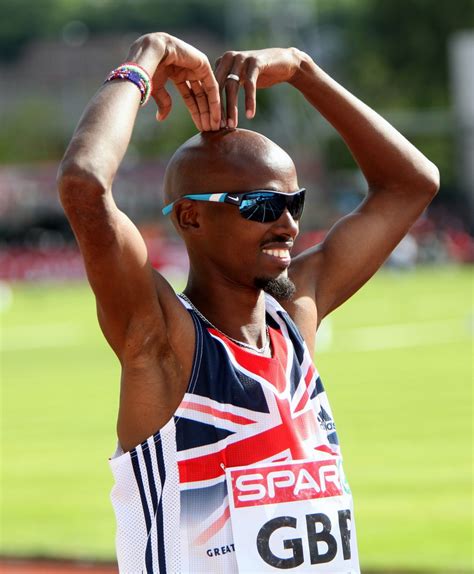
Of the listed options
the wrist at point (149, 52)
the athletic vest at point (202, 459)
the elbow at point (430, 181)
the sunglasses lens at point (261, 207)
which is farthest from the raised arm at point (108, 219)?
the elbow at point (430, 181)

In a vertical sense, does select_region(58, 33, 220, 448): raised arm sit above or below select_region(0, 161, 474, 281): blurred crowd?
below

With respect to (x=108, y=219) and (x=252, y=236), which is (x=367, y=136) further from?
(x=108, y=219)

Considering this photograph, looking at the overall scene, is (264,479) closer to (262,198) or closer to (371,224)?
(262,198)

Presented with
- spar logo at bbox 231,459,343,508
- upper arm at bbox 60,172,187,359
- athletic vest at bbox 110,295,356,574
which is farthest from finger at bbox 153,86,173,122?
spar logo at bbox 231,459,343,508

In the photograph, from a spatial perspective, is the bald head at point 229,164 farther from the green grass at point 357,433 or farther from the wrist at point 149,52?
the green grass at point 357,433

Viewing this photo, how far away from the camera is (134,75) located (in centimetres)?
376

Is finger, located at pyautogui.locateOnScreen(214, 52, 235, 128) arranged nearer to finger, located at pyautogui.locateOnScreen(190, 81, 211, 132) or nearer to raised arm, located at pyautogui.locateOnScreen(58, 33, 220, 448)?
finger, located at pyautogui.locateOnScreen(190, 81, 211, 132)

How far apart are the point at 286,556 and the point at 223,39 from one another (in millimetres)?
110039

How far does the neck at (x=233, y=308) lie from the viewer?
3816 millimetres

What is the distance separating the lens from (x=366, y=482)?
10398mm

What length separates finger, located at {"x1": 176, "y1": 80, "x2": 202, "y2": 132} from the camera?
12.8 ft

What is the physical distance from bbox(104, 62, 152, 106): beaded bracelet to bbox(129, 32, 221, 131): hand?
0.09 ft

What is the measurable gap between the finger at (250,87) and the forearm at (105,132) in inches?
11.7

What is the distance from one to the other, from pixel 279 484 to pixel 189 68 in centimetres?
131
